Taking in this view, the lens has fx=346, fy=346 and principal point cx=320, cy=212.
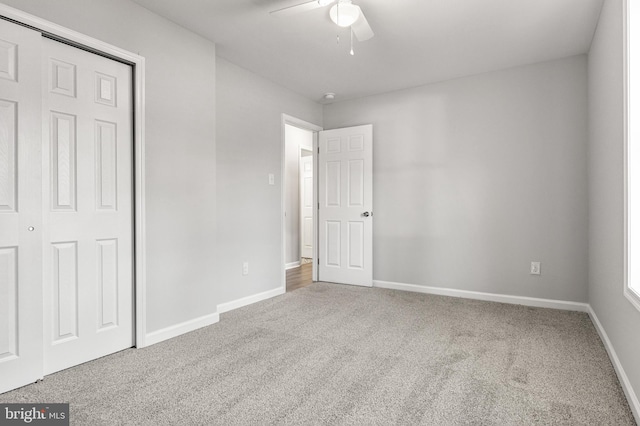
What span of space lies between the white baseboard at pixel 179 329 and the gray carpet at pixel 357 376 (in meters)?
0.08

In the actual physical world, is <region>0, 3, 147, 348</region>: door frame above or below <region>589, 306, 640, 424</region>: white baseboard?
above

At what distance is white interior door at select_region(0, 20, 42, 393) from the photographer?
6.27ft


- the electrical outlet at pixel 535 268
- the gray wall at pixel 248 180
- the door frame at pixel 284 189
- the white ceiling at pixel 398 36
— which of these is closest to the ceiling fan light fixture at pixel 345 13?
the white ceiling at pixel 398 36

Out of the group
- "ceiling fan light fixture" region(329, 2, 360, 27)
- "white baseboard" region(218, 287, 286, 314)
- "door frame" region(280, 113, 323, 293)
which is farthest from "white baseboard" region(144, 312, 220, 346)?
"ceiling fan light fixture" region(329, 2, 360, 27)

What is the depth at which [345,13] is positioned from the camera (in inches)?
88.2

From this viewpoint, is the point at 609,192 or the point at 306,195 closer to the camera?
the point at 609,192

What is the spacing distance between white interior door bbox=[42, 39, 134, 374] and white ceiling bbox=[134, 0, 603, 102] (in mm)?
757

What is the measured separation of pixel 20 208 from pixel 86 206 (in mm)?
355

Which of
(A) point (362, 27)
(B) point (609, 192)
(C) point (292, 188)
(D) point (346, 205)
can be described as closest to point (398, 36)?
(A) point (362, 27)

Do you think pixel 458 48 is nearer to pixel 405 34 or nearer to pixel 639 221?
pixel 405 34

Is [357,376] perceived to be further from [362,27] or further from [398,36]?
[398,36]

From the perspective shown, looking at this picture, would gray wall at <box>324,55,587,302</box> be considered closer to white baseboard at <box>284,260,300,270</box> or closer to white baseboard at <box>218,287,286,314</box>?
white baseboard at <box>218,287,286,314</box>

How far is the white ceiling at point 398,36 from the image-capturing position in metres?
2.55

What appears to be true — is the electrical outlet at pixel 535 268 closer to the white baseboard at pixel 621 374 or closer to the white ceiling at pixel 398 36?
the white baseboard at pixel 621 374
